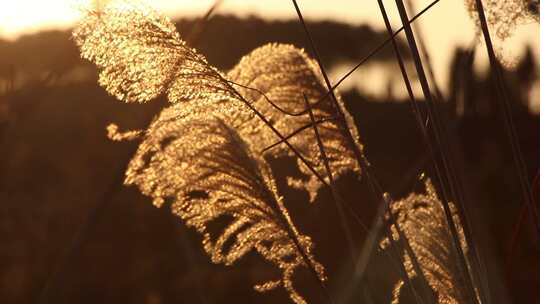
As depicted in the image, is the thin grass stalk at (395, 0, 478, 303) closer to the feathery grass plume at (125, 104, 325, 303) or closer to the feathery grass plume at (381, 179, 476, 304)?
the feathery grass plume at (381, 179, 476, 304)

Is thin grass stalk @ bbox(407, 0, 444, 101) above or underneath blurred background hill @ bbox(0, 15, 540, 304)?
underneath

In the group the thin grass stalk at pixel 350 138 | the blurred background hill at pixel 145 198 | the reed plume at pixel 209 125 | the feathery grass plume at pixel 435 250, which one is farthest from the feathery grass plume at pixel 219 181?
the feathery grass plume at pixel 435 250

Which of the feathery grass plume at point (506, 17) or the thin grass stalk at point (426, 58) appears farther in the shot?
the thin grass stalk at point (426, 58)

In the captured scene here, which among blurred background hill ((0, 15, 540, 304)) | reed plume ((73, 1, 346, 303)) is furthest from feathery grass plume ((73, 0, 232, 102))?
blurred background hill ((0, 15, 540, 304))

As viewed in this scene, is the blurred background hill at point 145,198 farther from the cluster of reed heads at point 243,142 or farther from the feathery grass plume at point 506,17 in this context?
the feathery grass plume at point 506,17

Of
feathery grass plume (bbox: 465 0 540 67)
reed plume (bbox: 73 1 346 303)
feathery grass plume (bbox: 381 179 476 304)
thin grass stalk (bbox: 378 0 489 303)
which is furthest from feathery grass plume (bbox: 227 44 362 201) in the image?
feathery grass plume (bbox: 465 0 540 67)

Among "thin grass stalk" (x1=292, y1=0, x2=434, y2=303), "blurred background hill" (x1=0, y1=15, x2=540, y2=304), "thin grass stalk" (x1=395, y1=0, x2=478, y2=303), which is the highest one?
"blurred background hill" (x1=0, y1=15, x2=540, y2=304)

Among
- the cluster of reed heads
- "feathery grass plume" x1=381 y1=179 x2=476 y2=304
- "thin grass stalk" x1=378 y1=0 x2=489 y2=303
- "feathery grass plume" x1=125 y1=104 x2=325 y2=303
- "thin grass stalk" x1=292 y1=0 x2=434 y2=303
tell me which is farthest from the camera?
"feathery grass plume" x1=381 y1=179 x2=476 y2=304

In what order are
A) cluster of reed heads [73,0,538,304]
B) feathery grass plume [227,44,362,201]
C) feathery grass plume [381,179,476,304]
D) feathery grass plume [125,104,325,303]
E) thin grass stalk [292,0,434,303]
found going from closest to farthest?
cluster of reed heads [73,0,538,304]
thin grass stalk [292,0,434,303]
feathery grass plume [125,104,325,303]
feathery grass plume [381,179,476,304]
feathery grass plume [227,44,362,201]

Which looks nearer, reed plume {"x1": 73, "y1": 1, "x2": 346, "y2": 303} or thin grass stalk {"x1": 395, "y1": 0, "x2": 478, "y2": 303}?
thin grass stalk {"x1": 395, "y1": 0, "x2": 478, "y2": 303}
